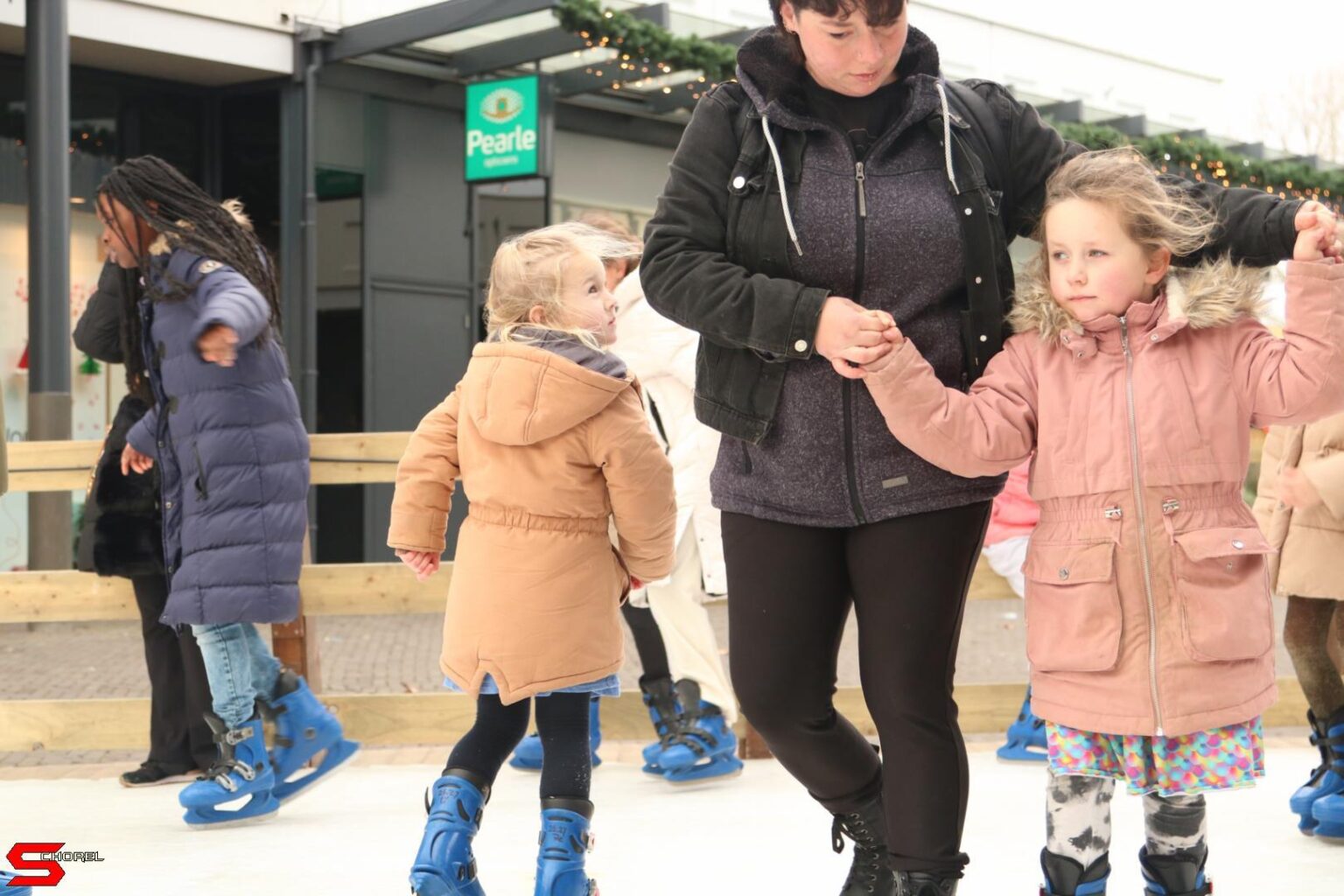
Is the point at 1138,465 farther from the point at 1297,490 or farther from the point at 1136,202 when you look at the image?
the point at 1297,490

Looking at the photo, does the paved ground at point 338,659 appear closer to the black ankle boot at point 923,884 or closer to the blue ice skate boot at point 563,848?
the blue ice skate boot at point 563,848

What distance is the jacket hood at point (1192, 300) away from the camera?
2717 mm

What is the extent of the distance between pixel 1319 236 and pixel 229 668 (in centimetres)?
305

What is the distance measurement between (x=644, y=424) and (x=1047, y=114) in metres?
13.2

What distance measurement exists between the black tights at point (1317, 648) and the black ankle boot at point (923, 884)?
5.09 feet

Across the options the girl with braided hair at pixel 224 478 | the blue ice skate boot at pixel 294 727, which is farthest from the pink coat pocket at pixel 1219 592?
the blue ice skate boot at pixel 294 727

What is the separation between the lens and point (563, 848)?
128 inches

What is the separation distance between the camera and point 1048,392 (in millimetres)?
2830

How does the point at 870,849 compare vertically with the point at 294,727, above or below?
above

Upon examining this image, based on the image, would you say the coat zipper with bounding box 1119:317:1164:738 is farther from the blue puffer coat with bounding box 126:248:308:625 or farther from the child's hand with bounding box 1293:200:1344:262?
the blue puffer coat with bounding box 126:248:308:625

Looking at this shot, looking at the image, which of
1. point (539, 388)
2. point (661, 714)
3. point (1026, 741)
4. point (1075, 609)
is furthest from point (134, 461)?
point (1075, 609)

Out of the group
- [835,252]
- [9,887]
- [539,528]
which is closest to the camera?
[835,252]

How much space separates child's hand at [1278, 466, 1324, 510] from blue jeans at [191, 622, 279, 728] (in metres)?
2.75

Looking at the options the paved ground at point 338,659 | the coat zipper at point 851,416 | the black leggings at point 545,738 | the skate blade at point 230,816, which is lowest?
the paved ground at point 338,659
